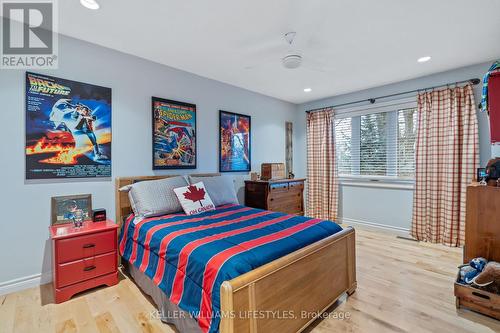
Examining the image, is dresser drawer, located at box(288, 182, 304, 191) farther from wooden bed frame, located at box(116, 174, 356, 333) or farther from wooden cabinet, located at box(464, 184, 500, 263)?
wooden cabinet, located at box(464, 184, 500, 263)

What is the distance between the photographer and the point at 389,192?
391 centimetres

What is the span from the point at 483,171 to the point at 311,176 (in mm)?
2614

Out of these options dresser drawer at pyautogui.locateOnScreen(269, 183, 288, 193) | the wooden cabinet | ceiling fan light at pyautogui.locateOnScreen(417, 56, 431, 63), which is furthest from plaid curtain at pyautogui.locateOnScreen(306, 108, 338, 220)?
the wooden cabinet

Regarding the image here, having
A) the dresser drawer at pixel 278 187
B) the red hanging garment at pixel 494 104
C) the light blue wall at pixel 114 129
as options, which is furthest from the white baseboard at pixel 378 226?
the light blue wall at pixel 114 129

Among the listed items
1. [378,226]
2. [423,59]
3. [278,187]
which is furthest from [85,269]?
[423,59]

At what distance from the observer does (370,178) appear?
4.13 meters

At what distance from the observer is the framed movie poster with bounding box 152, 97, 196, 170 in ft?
9.91

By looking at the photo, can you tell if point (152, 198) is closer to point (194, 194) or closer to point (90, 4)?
point (194, 194)

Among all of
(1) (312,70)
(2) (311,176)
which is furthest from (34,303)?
(2) (311,176)

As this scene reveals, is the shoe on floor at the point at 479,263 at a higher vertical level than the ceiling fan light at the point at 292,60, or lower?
lower

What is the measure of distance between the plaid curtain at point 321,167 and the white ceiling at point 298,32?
137 cm

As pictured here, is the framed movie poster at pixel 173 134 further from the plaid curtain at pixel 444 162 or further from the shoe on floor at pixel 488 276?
the plaid curtain at pixel 444 162

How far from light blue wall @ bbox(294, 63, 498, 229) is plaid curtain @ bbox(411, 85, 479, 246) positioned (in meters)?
0.13

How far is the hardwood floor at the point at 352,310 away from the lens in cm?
173
